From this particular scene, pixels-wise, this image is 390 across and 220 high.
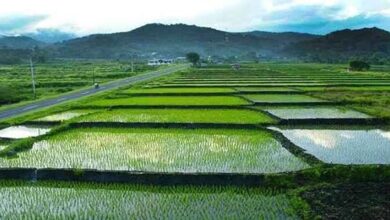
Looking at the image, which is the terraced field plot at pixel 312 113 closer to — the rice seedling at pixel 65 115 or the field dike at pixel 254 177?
the field dike at pixel 254 177

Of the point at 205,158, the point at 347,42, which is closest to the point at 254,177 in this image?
the point at 205,158

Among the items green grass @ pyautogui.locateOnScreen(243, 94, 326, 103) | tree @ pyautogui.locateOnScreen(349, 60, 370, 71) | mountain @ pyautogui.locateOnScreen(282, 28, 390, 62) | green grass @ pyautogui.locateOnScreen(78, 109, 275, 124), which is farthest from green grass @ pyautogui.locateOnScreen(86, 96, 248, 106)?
mountain @ pyautogui.locateOnScreen(282, 28, 390, 62)

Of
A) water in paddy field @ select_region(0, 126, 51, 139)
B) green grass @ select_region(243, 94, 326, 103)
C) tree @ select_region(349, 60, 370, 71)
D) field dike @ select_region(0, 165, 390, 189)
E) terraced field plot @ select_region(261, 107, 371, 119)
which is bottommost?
tree @ select_region(349, 60, 370, 71)

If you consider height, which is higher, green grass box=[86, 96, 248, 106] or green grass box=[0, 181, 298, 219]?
green grass box=[0, 181, 298, 219]

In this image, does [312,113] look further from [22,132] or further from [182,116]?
[22,132]

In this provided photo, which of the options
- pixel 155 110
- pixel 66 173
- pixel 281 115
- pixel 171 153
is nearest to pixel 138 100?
pixel 155 110

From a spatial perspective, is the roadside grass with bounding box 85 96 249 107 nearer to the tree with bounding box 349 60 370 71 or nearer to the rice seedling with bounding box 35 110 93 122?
the rice seedling with bounding box 35 110 93 122

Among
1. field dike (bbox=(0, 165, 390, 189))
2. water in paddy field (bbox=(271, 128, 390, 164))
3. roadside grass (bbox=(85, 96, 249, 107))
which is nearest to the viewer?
field dike (bbox=(0, 165, 390, 189))
